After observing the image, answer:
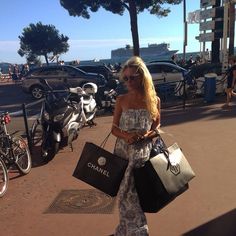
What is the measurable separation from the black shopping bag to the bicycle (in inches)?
125

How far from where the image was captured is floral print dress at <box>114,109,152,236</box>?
12.9ft

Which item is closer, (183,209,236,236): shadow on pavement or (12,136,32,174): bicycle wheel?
(183,209,236,236): shadow on pavement

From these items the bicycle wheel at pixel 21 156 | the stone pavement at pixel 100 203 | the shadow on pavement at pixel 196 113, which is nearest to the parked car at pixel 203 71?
the shadow on pavement at pixel 196 113

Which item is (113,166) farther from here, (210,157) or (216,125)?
(216,125)

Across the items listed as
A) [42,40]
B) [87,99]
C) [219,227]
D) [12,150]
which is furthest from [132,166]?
[42,40]

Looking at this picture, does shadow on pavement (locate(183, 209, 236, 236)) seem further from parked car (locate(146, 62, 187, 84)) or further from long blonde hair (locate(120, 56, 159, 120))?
parked car (locate(146, 62, 187, 84))

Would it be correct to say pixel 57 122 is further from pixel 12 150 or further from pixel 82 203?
pixel 82 203

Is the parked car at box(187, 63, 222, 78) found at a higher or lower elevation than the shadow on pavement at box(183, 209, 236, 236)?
lower

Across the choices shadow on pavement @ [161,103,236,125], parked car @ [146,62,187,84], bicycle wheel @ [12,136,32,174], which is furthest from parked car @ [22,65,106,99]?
bicycle wheel @ [12,136,32,174]

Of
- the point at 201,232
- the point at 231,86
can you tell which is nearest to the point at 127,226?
the point at 201,232

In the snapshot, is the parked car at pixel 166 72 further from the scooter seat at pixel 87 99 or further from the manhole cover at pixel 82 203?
the manhole cover at pixel 82 203

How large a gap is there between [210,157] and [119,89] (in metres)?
11.4

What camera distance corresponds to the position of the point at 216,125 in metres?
11.0

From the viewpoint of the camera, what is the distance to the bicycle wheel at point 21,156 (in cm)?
705
